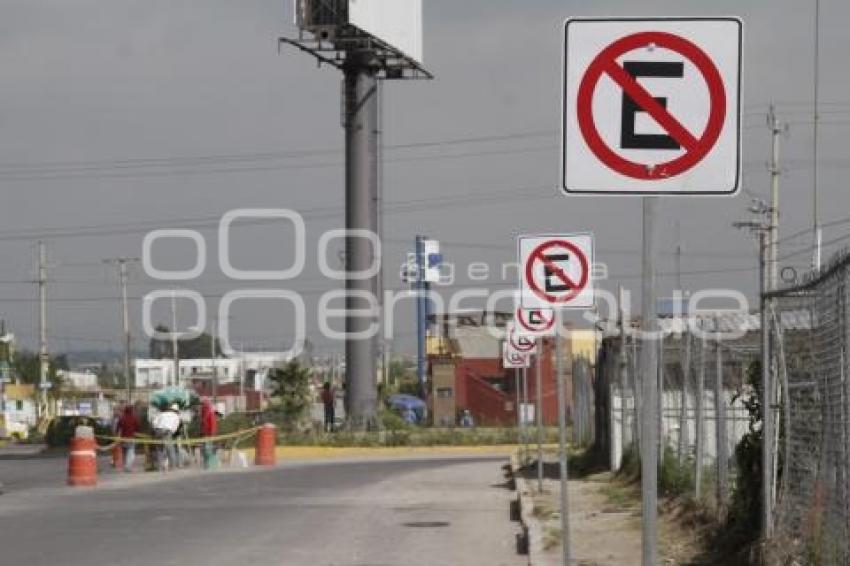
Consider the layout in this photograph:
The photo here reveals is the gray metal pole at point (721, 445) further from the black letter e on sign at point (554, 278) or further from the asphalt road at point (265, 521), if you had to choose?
the asphalt road at point (265, 521)

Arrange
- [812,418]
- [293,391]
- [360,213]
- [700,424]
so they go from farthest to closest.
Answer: [360,213]
[293,391]
[700,424]
[812,418]

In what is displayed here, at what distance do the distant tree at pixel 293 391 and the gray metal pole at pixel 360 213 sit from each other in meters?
1.64

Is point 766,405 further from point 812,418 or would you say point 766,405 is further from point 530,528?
point 530,528

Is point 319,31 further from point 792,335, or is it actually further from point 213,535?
point 792,335

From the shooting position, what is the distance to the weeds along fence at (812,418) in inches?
361

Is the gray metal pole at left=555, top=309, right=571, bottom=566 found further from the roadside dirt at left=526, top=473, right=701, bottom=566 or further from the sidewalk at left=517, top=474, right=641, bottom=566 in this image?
the roadside dirt at left=526, top=473, right=701, bottom=566

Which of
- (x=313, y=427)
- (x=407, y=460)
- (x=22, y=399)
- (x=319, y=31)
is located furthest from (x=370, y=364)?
(x=22, y=399)

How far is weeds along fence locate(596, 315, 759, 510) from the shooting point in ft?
50.8

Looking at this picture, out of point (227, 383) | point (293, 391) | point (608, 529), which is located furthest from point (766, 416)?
point (227, 383)

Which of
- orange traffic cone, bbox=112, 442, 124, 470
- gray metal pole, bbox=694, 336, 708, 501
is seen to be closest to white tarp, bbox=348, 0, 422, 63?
orange traffic cone, bbox=112, 442, 124, 470

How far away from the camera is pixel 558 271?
1539 centimetres

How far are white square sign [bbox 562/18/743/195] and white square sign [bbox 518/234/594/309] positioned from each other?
886 cm

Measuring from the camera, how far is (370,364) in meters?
56.9

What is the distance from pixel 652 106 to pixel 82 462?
24.8 m
